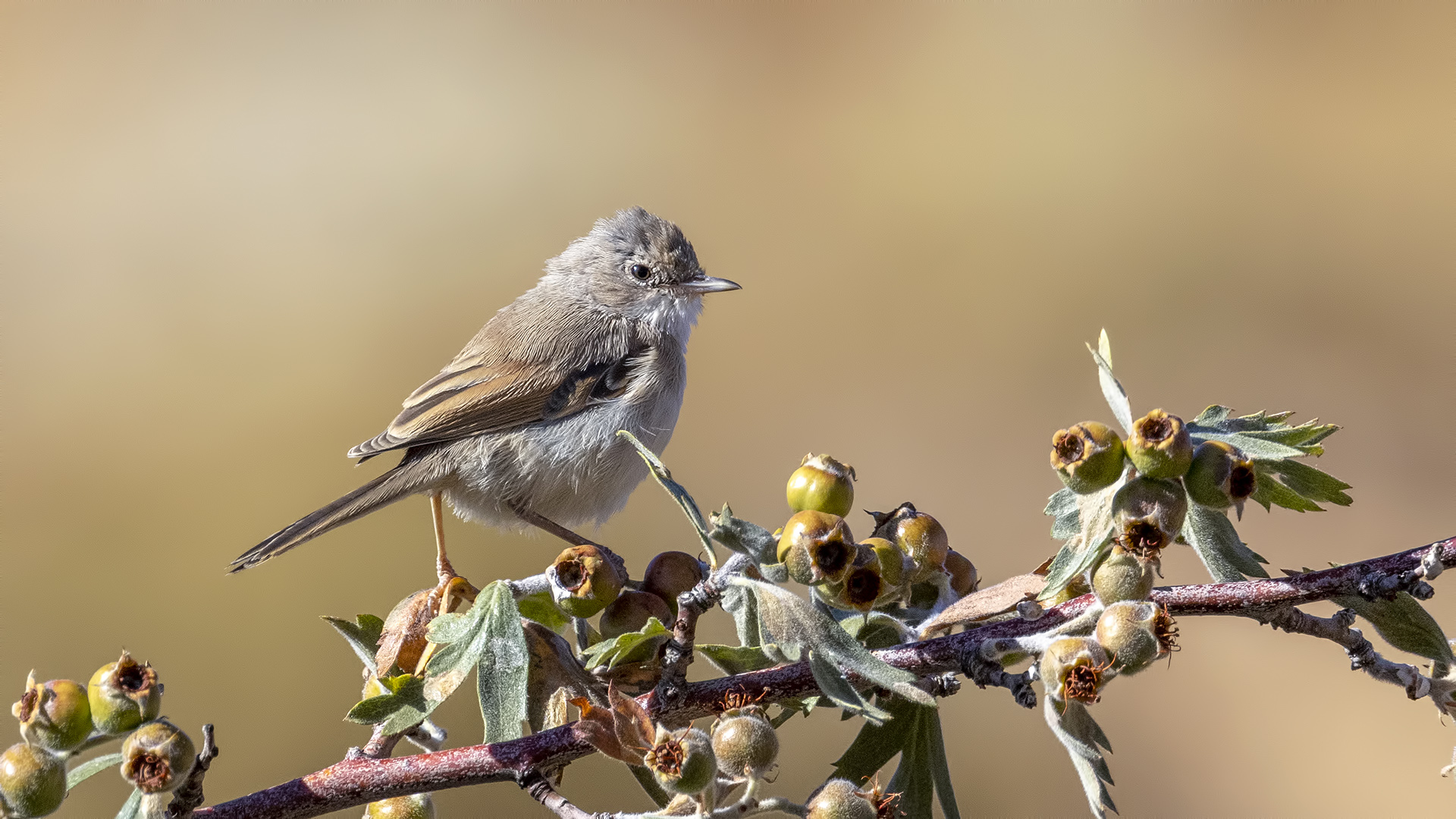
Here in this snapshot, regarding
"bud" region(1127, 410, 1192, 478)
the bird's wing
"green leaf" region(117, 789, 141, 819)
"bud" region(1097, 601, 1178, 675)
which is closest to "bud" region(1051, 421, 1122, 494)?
"bud" region(1127, 410, 1192, 478)

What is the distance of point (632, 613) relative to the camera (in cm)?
193

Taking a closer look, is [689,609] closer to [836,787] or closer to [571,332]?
[836,787]

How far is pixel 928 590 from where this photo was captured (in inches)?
77.6

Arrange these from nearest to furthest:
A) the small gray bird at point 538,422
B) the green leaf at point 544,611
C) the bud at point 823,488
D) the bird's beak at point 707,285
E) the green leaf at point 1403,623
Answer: the green leaf at point 1403,623
the bud at point 823,488
the green leaf at point 544,611
the small gray bird at point 538,422
the bird's beak at point 707,285

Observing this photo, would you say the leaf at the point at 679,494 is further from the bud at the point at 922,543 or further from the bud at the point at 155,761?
the bud at the point at 155,761

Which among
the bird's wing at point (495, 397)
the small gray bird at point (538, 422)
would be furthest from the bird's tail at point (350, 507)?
the bird's wing at point (495, 397)

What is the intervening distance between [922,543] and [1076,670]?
0.42 meters

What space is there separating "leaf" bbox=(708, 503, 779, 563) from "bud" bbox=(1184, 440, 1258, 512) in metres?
0.64

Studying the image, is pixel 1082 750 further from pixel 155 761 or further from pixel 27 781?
pixel 27 781

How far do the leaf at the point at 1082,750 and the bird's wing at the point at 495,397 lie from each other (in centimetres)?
287

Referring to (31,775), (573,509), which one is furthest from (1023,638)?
(573,509)

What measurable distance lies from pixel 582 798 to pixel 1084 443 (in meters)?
4.40

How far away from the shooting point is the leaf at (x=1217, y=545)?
174cm

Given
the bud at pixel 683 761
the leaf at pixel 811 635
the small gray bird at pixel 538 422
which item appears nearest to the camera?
the bud at pixel 683 761
